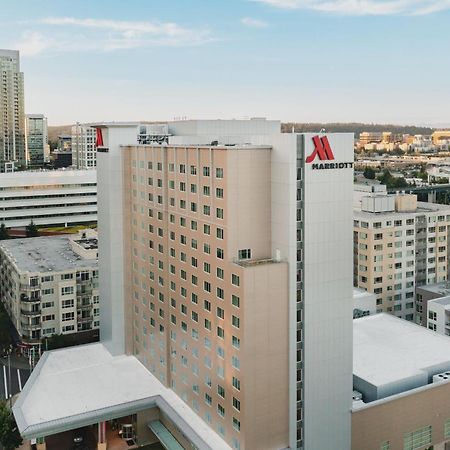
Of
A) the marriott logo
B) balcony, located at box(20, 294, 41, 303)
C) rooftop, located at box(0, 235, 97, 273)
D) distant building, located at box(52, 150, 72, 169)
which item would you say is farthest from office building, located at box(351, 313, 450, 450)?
distant building, located at box(52, 150, 72, 169)

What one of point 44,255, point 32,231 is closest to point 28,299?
point 44,255

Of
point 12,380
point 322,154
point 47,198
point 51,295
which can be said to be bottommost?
point 12,380

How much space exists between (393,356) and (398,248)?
753 inches

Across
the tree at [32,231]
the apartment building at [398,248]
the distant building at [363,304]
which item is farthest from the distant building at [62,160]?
the distant building at [363,304]

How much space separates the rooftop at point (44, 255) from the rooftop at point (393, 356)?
22.6m

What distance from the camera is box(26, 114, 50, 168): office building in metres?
169

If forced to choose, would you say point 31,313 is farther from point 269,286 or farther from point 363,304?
point 269,286

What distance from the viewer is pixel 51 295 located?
151ft

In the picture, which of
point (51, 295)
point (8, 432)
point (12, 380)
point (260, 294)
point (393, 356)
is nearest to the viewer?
point (260, 294)

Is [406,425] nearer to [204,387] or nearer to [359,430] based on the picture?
[359,430]

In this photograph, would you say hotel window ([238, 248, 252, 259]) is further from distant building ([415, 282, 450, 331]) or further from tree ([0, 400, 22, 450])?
distant building ([415, 282, 450, 331])

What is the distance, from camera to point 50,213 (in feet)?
266

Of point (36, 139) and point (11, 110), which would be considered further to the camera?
point (36, 139)

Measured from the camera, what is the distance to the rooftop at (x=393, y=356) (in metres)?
29.7
